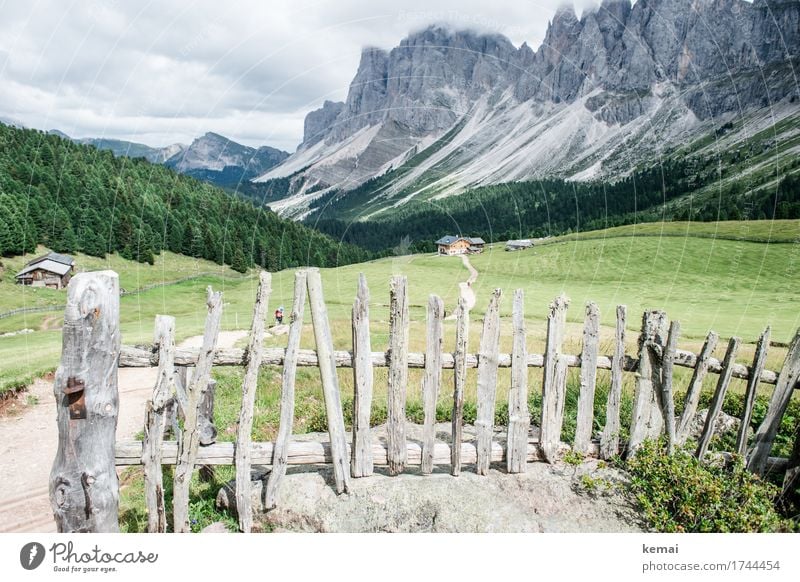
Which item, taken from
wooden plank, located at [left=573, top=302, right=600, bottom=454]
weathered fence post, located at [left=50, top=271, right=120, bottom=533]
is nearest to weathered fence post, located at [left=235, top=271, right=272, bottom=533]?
weathered fence post, located at [left=50, top=271, right=120, bottom=533]

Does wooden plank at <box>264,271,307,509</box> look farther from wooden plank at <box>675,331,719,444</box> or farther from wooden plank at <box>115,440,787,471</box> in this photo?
wooden plank at <box>675,331,719,444</box>

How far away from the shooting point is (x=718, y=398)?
689 cm

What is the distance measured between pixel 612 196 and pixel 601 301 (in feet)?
380

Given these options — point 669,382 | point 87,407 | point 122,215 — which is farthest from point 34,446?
point 122,215

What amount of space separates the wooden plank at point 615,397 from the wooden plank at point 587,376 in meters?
0.27

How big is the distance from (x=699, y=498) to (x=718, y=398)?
158cm

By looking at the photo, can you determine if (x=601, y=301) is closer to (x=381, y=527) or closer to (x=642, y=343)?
(x=642, y=343)

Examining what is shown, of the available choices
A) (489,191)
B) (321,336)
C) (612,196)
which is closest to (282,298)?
(321,336)

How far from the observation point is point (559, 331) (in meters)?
6.58

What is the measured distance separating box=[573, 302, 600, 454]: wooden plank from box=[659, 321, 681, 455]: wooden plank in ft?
3.15

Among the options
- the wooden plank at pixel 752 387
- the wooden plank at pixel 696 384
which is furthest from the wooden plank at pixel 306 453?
the wooden plank at pixel 696 384

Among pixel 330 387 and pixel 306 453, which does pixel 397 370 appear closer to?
pixel 330 387

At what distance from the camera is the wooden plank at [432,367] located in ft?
20.3

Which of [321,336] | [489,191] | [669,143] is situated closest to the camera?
[321,336]
